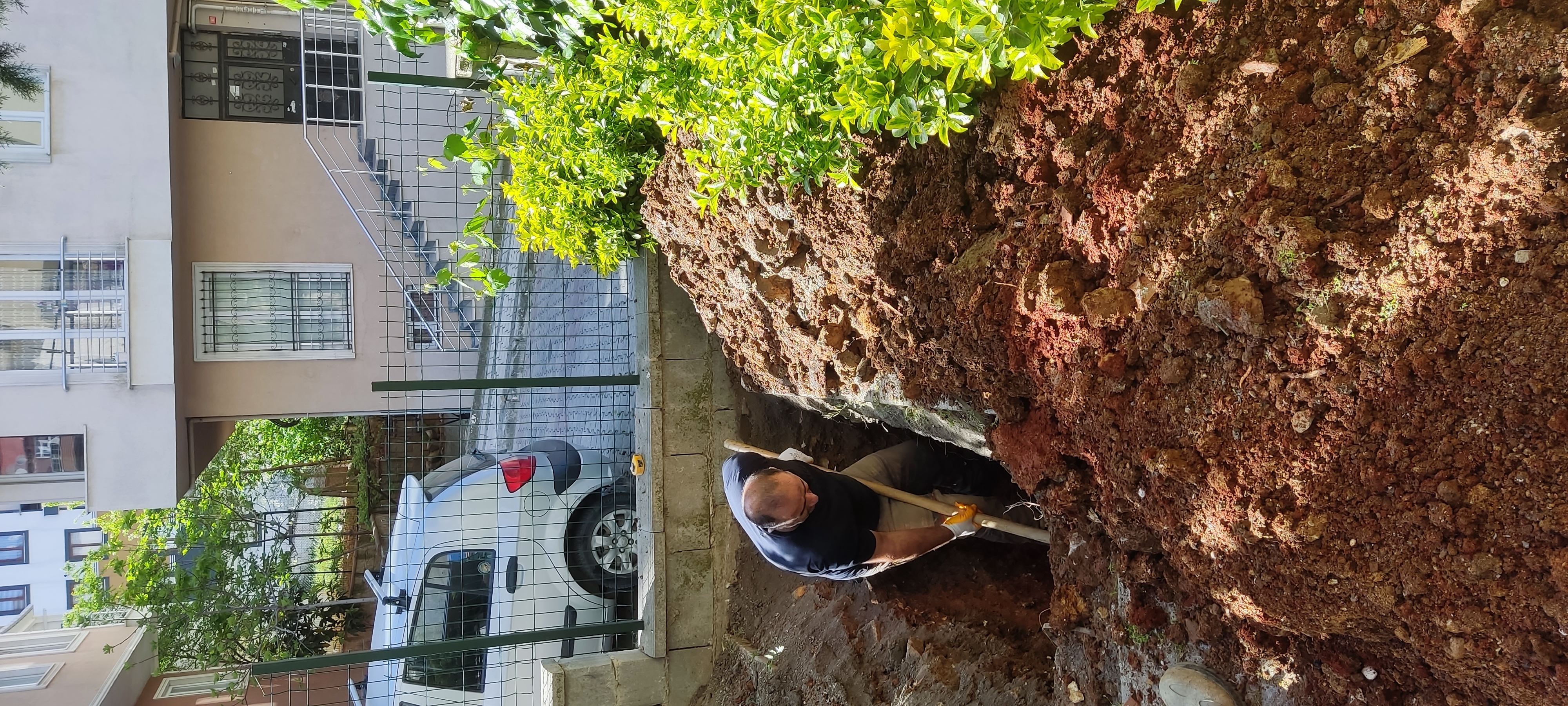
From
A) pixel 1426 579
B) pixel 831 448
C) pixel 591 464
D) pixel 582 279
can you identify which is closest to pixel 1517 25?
pixel 1426 579

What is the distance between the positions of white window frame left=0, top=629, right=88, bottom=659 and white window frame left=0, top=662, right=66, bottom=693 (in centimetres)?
40

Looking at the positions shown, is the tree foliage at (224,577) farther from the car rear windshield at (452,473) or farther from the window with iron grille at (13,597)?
the window with iron grille at (13,597)

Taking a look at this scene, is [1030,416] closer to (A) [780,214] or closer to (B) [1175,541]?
(B) [1175,541]

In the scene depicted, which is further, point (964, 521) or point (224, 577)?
point (224, 577)

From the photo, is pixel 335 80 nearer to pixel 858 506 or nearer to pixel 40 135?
pixel 40 135

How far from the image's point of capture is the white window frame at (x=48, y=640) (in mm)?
11125

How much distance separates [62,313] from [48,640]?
8.12m

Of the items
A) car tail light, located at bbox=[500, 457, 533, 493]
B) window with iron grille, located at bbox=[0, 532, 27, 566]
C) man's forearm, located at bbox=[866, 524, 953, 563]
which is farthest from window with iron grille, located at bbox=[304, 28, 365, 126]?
window with iron grille, located at bbox=[0, 532, 27, 566]

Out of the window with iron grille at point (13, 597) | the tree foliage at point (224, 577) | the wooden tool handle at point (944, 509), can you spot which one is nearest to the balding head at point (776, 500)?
the wooden tool handle at point (944, 509)

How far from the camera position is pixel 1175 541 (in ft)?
6.54

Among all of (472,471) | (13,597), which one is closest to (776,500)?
(472,471)

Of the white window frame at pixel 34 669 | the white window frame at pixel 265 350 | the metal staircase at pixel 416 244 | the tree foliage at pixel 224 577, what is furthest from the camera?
the tree foliage at pixel 224 577

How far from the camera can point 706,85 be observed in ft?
8.71

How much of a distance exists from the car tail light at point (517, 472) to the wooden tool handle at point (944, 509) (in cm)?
243
